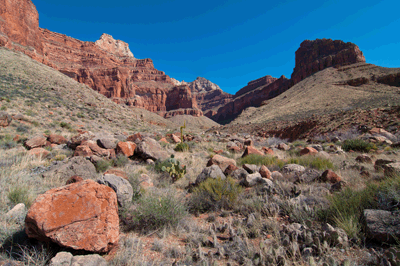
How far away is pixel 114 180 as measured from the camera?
300cm

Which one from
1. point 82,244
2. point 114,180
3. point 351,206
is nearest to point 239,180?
point 351,206

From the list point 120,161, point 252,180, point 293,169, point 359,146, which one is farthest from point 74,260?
point 359,146

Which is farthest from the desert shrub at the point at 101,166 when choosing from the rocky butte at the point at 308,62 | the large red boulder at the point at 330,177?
the rocky butte at the point at 308,62

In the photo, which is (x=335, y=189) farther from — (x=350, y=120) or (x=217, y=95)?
(x=217, y=95)

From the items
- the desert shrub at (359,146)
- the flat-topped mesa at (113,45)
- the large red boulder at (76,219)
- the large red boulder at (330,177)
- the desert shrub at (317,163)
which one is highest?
the flat-topped mesa at (113,45)

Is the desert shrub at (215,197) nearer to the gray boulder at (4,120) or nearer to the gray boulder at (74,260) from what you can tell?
the gray boulder at (74,260)

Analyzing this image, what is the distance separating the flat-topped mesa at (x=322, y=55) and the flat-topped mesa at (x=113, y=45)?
124 m

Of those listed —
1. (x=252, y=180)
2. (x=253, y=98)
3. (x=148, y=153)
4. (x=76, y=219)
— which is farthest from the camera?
(x=253, y=98)

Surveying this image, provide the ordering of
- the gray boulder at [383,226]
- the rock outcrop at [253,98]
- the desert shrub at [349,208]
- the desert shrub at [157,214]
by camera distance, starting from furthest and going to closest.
Result: 1. the rock outcrop at [253,98]
2. the desert shrub at [157,214]
3. the desert shrub at [349,208]
4. the gray boulder at [383,226]

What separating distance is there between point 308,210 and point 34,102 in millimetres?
22863

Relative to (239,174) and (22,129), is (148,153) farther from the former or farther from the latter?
(22,129)

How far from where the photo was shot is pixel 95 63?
9812 cm

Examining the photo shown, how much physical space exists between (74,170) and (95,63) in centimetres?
11584

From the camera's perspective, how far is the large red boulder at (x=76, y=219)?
6.17 ft
